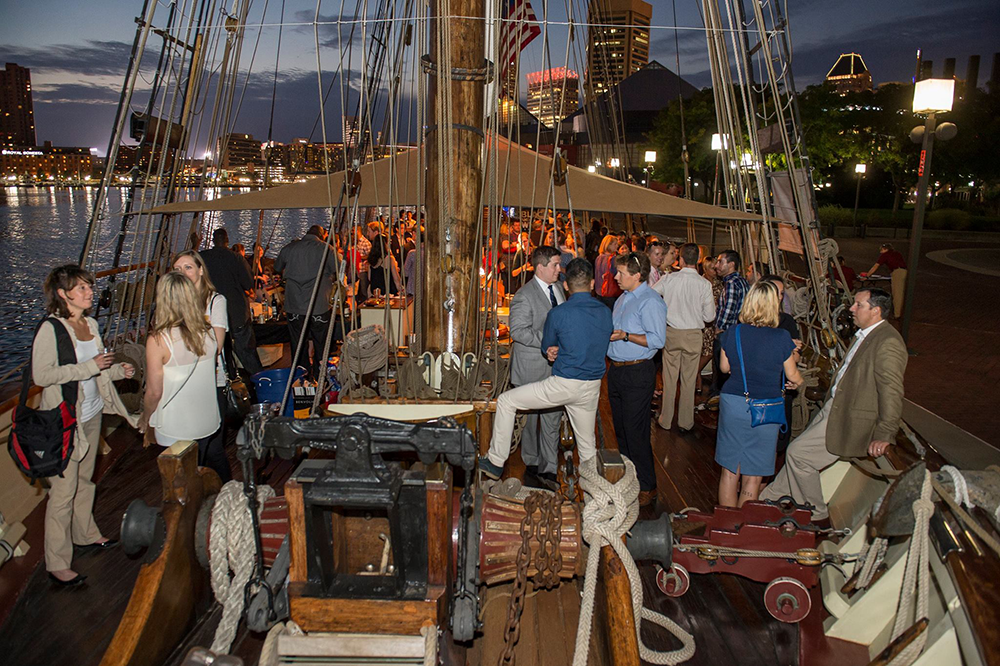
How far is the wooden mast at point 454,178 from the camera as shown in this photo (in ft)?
11.5

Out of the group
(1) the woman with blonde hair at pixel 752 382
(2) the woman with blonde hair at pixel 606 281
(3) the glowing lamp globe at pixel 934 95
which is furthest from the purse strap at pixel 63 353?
(3) the glowing lamp globe at pixel 934 95

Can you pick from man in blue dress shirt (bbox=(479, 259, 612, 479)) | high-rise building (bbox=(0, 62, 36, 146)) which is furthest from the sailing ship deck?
high-rise building (bbox=(0, 62, 36, 146))

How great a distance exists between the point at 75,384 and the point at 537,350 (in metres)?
2.32

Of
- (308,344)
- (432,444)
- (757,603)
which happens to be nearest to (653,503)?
(757,603)

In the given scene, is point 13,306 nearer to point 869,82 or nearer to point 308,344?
point 308,344

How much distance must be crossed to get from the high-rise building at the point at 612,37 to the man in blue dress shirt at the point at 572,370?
6.09 ft

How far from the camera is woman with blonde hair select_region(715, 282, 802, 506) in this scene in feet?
10.8

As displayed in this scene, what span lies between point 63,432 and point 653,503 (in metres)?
3.13

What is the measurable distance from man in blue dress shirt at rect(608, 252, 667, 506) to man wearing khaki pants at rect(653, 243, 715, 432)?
3.19 ft

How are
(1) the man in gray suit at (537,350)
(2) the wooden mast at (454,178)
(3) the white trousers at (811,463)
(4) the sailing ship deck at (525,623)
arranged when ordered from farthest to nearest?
(1) the man in gray suit at (537,350)
(2) the wooden mast at (454,178)
(3) the white trousers at (811,463)
(4) the sailing ship deck at (525,623)

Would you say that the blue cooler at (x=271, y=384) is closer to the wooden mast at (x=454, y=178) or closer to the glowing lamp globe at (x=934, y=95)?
the wooden mast at (x=454, y=178)

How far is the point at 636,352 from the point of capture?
387 cm

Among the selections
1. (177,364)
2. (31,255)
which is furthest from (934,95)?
(31,255)

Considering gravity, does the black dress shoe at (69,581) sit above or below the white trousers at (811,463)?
below
